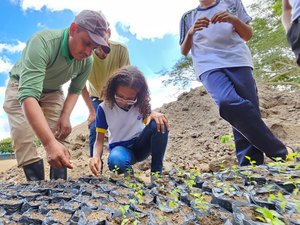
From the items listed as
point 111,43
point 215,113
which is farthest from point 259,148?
point 215,113

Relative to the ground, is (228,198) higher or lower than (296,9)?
lower

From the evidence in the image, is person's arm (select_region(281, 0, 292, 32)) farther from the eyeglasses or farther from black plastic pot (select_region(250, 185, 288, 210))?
the eyeglasses

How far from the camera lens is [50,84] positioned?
6.97ft

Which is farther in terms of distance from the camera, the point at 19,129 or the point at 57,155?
the point at 19,129

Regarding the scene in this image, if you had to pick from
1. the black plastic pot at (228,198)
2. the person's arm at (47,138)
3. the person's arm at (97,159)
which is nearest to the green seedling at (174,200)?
the black plastic pot at (228,198)

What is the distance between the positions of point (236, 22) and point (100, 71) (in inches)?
45.6

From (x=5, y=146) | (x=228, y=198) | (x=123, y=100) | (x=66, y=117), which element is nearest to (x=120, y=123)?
(x=123, y=100)

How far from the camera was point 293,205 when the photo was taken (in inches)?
36.8

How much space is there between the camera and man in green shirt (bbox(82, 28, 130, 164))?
2.48m

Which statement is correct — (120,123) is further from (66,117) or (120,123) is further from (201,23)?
(201,23)

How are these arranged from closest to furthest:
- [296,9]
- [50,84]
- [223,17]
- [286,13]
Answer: [296,9], [286,13], [223,17], [50,84]

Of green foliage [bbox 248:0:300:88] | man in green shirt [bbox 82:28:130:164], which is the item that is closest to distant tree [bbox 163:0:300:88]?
green foliage [bbox 248:0:300:88]

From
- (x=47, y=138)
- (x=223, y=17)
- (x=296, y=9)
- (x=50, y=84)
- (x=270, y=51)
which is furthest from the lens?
(x=270, y=51)

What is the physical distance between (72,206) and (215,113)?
4.26m
